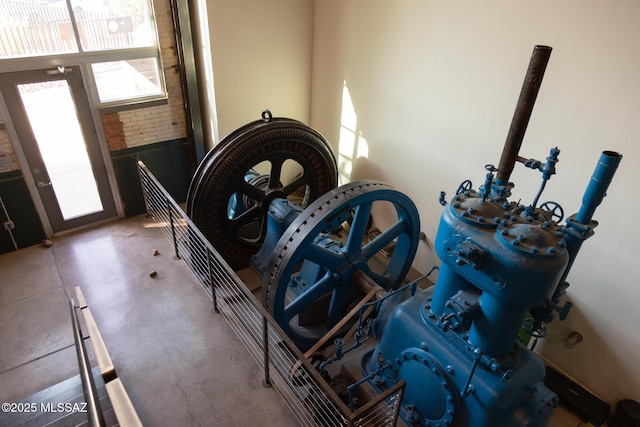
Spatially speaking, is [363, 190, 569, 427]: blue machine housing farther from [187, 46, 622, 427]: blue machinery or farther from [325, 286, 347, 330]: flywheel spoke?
[325, 286, 347, 330]: flywheel spoke

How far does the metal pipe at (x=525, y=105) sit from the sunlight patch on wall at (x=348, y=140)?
3.09 metres

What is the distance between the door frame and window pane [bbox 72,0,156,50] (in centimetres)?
33

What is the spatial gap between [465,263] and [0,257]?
5.10 metres

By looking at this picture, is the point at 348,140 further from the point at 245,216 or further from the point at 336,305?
the point at 336,305

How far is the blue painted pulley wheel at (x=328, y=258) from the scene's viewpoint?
3.31 meters

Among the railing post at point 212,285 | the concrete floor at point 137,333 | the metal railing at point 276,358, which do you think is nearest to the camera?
the metal railing at point 276,358

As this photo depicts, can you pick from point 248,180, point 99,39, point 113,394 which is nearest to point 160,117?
point 99,39

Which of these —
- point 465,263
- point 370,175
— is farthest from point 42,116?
point 465,263

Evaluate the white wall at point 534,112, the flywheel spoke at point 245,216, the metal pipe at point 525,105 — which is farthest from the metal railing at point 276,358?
the white wall at point 534,112

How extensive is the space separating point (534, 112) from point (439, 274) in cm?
184

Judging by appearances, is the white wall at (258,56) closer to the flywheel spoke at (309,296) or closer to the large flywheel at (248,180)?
the large flywheel at (248,180)

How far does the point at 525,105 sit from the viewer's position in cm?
214

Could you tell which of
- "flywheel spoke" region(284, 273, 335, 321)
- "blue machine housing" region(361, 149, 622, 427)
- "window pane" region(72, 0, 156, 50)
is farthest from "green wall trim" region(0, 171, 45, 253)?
"blue machine housing" region(361, 149, 622, 427)

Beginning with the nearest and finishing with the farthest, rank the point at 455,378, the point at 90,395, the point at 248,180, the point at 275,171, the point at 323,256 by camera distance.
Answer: the point at 90,395
the point at 455,378
the point at 323,256
the point at 275,171
the point at 248,180
